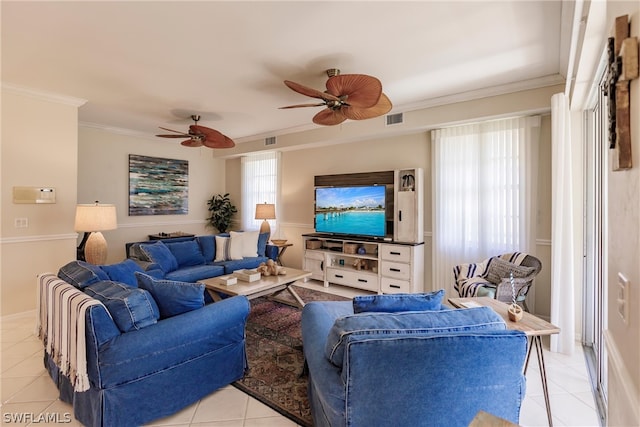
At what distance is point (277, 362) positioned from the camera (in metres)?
2.59

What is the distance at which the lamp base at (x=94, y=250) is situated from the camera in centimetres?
360

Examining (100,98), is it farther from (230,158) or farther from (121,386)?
(121,386)

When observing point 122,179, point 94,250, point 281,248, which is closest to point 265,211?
point 281,248

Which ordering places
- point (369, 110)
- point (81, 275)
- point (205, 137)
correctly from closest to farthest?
1. point (81, 275)
2. point (369, 110)
3. point (205, 137)

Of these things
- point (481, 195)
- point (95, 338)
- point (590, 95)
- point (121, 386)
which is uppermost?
point (590, 95)

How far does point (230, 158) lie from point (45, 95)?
11.6ft

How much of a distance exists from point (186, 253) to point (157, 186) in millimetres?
2205

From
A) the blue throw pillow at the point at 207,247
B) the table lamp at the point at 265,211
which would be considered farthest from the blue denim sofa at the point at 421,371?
the table lamp at the point at 265,211

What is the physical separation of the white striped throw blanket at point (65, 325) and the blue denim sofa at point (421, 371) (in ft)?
4.50

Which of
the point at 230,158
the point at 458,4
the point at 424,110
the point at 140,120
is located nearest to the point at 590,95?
the point at 458,4

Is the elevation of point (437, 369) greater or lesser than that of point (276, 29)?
lesser

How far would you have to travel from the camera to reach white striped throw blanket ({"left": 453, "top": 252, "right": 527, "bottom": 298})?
313 centimetres

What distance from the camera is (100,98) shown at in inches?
153

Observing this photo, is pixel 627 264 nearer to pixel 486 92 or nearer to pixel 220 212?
pixel 486 92
